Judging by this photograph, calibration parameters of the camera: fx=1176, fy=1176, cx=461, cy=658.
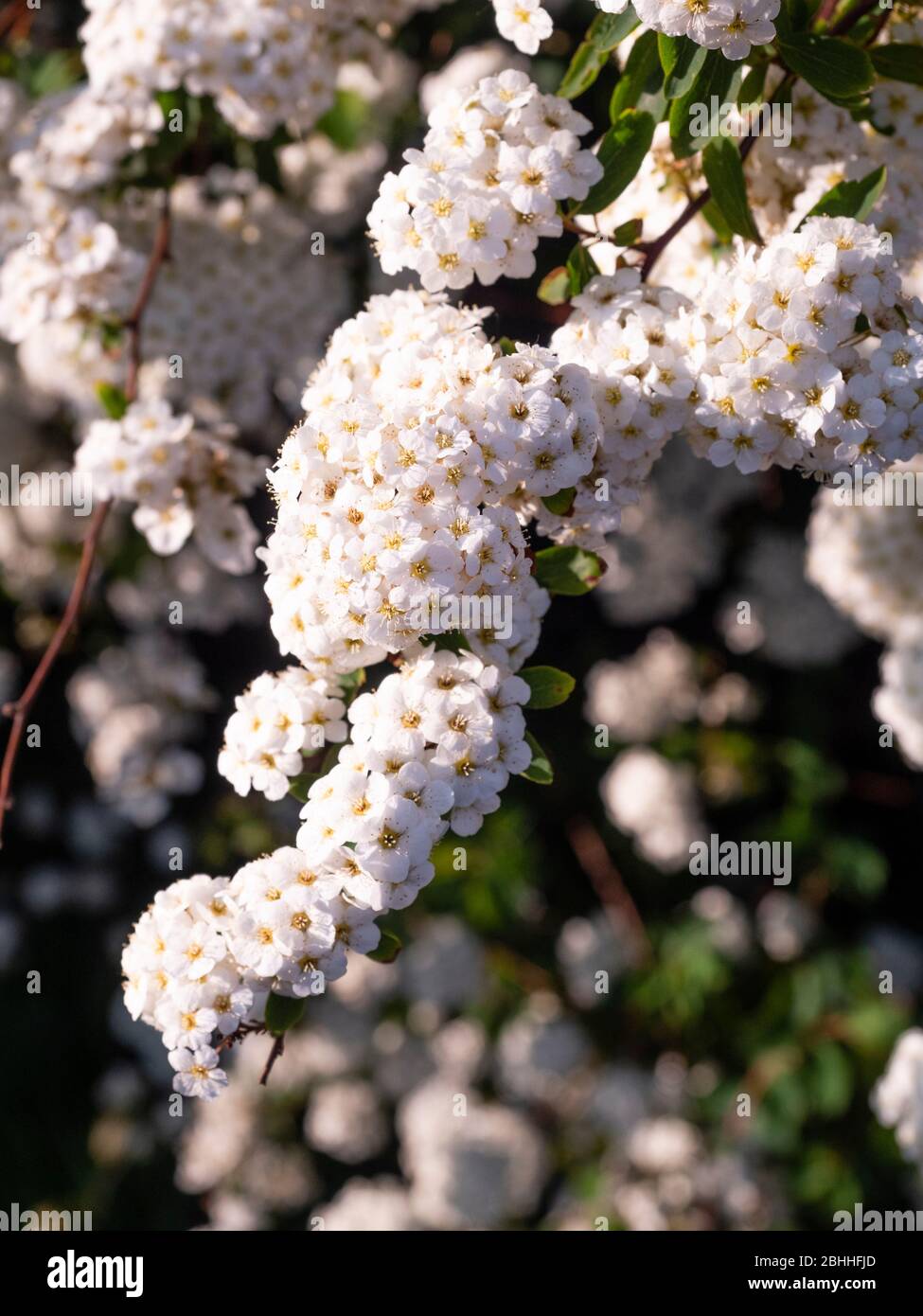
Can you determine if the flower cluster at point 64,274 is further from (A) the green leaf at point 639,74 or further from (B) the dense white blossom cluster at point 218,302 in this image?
(A) the green leaf at point 639,74

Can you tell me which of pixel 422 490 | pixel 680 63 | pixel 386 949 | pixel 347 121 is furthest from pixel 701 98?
pixel 347 121

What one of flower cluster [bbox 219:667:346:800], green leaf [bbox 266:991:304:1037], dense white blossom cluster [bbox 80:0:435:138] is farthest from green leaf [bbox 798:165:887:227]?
green leaf [bbox 266:991:304:1037]

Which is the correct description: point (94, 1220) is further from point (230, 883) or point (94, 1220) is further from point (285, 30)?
point (285, 30)

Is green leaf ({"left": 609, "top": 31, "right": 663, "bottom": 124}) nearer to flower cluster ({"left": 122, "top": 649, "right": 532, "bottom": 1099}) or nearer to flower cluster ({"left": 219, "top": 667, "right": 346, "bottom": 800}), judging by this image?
flower cluster ({"left": 122, "top": 649, "right": 532, "bottom": 1099})

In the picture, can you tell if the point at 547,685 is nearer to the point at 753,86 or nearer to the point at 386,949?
the point at 386,949

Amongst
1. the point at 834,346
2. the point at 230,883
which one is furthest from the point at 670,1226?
the point at 834,346

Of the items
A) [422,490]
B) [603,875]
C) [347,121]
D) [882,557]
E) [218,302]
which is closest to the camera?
[422,490]
